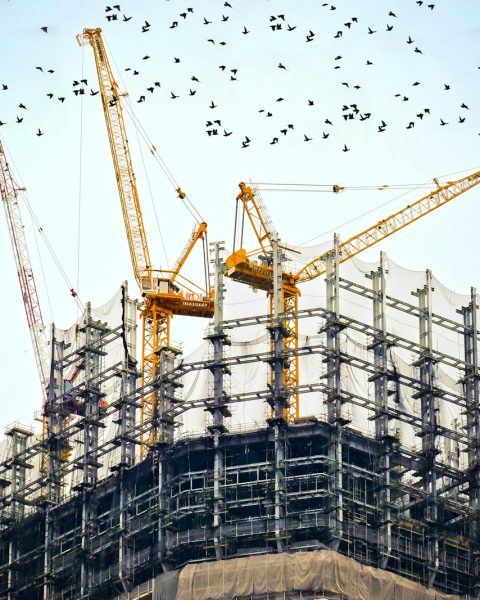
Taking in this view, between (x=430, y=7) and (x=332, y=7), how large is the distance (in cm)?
923

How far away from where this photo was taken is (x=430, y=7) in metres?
200

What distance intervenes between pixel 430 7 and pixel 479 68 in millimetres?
8521

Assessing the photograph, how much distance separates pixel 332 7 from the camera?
19975 centimetres

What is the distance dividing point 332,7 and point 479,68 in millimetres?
15310

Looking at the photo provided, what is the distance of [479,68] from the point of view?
7702 inches
